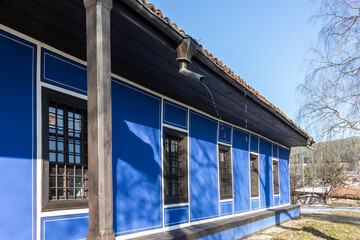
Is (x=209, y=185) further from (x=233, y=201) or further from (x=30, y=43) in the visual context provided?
(x=30, y=43)

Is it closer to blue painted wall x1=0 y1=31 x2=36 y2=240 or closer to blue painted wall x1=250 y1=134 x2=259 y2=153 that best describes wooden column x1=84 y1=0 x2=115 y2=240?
blue painted wall x1=0 y1=31 x2=36 y2=240

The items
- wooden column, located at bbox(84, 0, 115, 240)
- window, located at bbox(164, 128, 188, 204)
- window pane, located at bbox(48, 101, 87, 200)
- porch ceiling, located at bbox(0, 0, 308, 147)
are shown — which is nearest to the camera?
wooden column, located at bbox(84, 0, 115, 240)

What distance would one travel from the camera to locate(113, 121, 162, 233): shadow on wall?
18.0 ft

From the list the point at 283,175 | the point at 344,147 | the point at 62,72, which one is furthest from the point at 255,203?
the point at 62,72

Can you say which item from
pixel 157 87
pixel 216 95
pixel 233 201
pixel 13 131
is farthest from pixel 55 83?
pixel 233 201

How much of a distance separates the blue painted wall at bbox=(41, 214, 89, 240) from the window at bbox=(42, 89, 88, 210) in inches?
5.9

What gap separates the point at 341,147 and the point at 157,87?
553cm

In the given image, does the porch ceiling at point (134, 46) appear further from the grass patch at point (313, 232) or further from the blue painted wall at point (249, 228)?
the grass patch at point (313, 232)

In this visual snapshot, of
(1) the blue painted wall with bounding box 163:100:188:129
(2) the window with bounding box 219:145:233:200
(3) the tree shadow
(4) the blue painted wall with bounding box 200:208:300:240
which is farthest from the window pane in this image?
(3) the tree shadow

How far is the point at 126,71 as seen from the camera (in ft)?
18.4

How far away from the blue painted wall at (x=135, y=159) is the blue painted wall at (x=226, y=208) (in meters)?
3.03

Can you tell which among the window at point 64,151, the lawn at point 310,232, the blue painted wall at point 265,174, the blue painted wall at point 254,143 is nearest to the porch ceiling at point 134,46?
the window at point 64,151

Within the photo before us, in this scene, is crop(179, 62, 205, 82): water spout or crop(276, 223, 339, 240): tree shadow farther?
crop(276, 223, 339, 240): tree shadow

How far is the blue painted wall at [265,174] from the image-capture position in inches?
482
